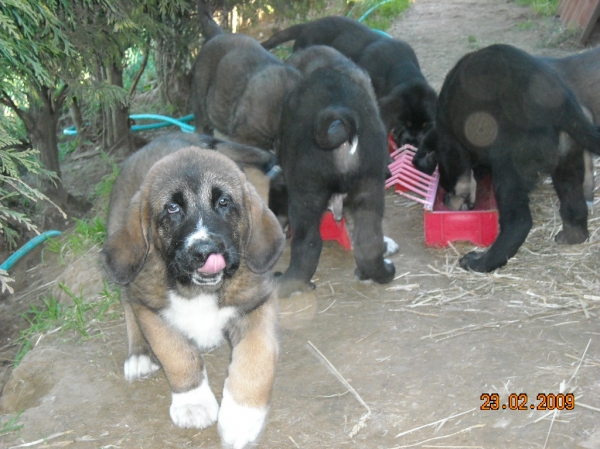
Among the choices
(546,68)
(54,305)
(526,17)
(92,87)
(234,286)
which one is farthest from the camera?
(526,17)

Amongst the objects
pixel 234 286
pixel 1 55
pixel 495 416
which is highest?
pixel 1 55

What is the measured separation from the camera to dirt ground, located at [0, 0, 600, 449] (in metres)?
3.16

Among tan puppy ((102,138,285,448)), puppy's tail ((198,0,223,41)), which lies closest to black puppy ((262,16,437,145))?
puppy's tail ((198,0,223,41))

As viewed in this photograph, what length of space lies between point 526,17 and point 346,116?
752cm

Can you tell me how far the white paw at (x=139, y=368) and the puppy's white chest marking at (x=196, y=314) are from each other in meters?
0.42

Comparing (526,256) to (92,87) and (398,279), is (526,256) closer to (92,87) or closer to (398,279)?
(398,279)

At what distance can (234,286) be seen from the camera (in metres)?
3.42

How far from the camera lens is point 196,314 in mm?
3420

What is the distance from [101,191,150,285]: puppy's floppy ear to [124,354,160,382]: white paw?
0.61 metres

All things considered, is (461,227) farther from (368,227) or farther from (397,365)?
(397,365)

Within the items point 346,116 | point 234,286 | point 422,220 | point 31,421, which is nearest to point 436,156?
point 422,220

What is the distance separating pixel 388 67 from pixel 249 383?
4.23 metres

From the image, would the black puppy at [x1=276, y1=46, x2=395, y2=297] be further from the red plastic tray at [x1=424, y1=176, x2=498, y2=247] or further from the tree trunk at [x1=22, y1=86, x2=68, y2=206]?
the tree trunk at [x1=22, y1=86, x2=68, y2=206]

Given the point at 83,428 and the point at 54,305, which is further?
the point at 54,305
